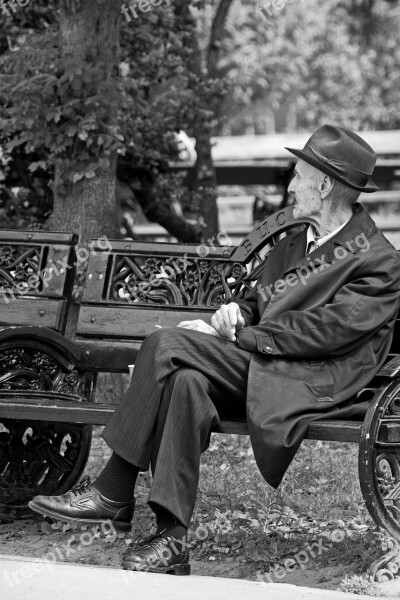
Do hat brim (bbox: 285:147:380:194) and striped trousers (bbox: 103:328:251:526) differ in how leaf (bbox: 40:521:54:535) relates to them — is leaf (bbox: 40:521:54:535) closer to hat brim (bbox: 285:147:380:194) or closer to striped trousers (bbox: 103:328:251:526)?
striped trousers (bbox: 103:328:251:526)

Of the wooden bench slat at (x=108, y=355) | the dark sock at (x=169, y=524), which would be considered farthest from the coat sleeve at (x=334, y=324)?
the wooden bench slat at (x=108, y=355)

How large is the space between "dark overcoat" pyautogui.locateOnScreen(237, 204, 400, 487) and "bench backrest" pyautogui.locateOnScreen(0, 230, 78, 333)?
4.39 feet

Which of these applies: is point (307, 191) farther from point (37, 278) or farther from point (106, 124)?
point (106, 124)

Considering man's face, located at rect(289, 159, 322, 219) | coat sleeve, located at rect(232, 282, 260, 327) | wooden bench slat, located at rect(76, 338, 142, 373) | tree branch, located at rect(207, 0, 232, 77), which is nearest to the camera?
man's face, located at rect(289, 159, 322, 219)

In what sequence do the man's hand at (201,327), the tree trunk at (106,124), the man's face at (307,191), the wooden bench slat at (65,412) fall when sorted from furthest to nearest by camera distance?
the tree trunk at (106,124) → the man's face at (307,191) → the man's hand at (201,327) → the wooden bench slat at (65,412)

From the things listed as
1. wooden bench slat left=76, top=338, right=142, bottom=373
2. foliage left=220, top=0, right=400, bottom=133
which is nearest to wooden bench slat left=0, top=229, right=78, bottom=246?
wooden bench slat left=76, top=338, right=142, bottom=373

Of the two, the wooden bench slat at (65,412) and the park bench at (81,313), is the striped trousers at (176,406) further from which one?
the park bench at (81,313)

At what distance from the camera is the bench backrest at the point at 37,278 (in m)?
5.11

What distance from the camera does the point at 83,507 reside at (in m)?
3.76

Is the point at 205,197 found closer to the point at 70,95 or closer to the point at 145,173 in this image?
the point at 145,173

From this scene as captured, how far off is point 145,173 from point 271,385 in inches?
170

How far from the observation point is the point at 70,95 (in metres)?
6.38

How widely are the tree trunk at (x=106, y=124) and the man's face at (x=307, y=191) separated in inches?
91.2

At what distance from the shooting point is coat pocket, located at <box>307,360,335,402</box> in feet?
12.7
